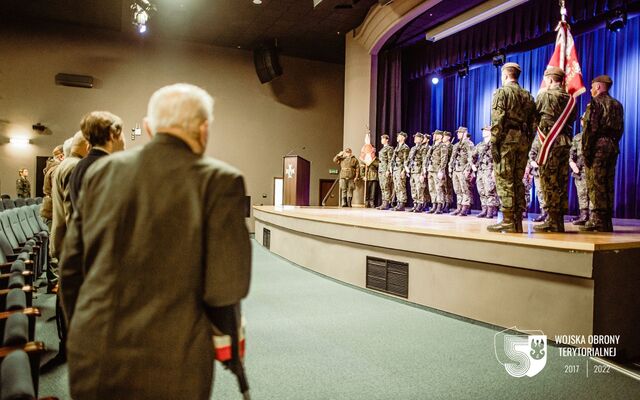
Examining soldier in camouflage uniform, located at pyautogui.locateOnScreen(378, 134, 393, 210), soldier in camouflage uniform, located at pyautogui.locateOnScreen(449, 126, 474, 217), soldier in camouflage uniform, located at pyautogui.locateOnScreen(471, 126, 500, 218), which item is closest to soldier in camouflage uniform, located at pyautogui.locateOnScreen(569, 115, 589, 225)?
soldier in camouflage uniform, located at pyautogui.locateOnScreen(471, 126, 500, 218)

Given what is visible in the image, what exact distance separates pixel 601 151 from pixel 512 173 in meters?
1.14

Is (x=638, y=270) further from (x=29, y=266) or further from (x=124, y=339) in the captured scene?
(x=29, y=266)

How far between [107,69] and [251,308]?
9609mm

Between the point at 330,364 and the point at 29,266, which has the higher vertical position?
the point at 29,266

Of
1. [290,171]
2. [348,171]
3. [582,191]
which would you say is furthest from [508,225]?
[348,171]

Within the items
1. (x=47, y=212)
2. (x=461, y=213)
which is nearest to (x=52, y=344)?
(x=47, y=212)

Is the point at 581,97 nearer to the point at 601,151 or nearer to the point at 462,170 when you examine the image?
the point at 462,170

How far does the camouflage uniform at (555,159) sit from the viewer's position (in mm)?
3789

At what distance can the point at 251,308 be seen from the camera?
3932 mm

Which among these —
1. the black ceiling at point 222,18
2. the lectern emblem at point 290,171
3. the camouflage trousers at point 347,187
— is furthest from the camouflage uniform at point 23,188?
the camouflage trousers at point 347,187

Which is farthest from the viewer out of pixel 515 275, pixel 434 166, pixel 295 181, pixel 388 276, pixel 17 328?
pixel 295 181

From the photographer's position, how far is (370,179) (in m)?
10.1

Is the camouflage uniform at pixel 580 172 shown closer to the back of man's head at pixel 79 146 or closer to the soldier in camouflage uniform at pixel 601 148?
the soldier in camouflage uniform at pixel 601 148

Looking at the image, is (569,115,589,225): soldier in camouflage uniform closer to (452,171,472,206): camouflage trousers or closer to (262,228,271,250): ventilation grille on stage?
(452,171,472,206): camouflage trousers
